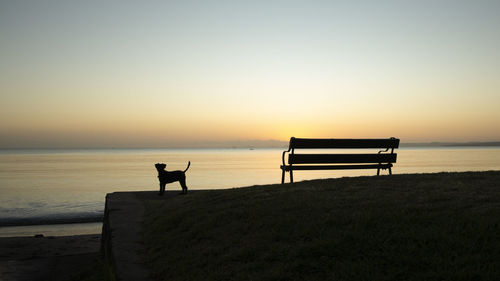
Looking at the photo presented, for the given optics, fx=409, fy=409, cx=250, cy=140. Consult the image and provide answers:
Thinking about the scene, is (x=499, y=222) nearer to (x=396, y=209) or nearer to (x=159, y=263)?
(x=396, y=209)

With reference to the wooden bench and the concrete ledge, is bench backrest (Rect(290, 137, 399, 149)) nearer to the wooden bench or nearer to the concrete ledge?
the wooden bench

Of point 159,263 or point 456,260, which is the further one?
point 159,263

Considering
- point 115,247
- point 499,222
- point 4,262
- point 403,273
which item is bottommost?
point 4,262

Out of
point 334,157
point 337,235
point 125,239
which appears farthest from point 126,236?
point 334,157

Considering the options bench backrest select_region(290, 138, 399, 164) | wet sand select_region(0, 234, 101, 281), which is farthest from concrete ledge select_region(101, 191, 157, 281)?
bench backrest select_region(290, 138, 399, 164)

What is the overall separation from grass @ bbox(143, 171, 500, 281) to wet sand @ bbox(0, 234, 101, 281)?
9.64 ft

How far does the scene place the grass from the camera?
4.29m

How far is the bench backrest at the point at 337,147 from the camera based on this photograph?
10.4 meters

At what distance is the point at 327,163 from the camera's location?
1105cm

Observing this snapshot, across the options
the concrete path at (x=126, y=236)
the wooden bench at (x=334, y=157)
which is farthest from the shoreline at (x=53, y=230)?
the wooden bench at (x=334, y=157)

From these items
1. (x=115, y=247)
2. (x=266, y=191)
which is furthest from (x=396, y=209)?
(x=115, y=247)

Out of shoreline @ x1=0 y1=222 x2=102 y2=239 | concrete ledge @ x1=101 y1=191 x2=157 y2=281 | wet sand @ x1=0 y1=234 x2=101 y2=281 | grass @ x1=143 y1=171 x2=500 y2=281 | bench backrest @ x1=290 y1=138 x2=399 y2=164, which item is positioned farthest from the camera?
shoreline @ x1=0 y1=222 x2=102 y2=239

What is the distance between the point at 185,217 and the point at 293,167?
3840mm

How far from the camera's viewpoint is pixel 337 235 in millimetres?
5168
